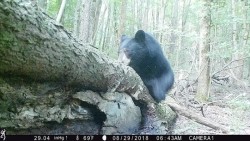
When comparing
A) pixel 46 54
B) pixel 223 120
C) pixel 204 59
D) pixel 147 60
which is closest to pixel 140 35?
pixel 147 60

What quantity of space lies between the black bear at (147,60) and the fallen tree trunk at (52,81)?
2.88 feet

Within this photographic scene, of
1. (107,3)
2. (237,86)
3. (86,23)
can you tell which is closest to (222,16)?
(86,23)

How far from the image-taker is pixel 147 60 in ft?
15.5

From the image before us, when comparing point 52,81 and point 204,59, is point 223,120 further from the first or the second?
point 52,81

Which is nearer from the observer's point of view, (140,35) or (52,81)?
(52,81)

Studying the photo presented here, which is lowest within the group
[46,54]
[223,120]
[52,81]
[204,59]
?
[223,120]

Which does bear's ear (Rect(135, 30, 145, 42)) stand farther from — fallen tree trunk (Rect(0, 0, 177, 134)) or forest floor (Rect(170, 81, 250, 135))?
forest floor (Rect(170, 81, 250, 135))

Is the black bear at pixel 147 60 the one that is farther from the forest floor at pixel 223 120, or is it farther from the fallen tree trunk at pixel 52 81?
the fallen tree trunk at pixel 52 81

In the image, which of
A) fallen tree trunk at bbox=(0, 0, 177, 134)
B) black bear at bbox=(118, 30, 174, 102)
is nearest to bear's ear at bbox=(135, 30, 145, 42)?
black bear at bbox=(118, 30, 174, 102)

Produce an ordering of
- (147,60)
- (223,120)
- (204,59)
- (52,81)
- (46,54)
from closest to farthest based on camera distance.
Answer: (46,54)
(52,81)
(147,60)
(223,120)
(204,59)

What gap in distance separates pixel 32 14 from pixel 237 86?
11303 millimetres

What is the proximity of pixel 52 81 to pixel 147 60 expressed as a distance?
212cm

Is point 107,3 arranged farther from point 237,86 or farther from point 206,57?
point 206,57

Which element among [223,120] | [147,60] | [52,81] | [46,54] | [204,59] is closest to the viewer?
[46,54]
